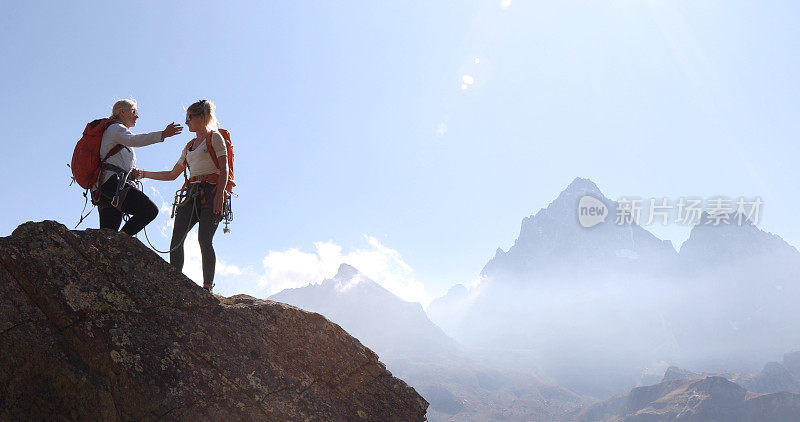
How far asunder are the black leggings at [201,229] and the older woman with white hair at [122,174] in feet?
1.84

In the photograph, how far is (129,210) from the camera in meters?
8.07

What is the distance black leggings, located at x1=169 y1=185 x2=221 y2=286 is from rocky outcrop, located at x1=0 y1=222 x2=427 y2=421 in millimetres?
837

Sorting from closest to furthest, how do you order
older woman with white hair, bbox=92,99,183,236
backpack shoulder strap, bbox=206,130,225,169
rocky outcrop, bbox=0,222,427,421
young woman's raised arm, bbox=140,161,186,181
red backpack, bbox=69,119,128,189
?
rocky outcrop, bbox=0,222,427,421 < red backpack, bbox=69,119,128,189 < older woman with white hair, bbox=92,99,183,236 < backpack shoulder strap, bbox=206,130,225,169 < young woman's raised arm, bbox=140,161,186,181

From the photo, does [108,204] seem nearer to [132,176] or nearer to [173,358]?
[132,176]

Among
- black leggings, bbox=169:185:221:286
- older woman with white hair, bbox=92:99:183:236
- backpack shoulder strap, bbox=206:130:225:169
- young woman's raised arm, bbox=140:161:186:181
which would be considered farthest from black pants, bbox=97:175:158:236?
backpack shoulder strap, bbox=206:130:225:169

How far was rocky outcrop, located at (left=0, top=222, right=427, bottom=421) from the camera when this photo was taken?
555 cm

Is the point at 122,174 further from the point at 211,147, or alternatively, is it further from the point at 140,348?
the point at 140,348

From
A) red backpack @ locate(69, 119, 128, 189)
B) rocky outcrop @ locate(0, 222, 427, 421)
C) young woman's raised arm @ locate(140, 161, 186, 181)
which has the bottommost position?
rocky outcrop @ locate(0, 222, 427, 421)

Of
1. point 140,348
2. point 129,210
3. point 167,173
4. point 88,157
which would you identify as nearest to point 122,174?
point 88,157

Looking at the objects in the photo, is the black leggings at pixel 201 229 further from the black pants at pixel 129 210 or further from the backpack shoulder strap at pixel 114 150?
the backpack shoulder strap at pixel 114 150

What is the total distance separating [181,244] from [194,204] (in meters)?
0.86

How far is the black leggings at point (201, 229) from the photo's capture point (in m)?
8.34

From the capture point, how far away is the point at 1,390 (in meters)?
5.24

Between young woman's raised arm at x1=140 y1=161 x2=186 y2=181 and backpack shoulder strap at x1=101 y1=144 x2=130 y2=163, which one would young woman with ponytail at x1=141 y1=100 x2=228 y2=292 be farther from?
backpack shoulder strap at x1=101 y1=144 x2=130 y2=163
